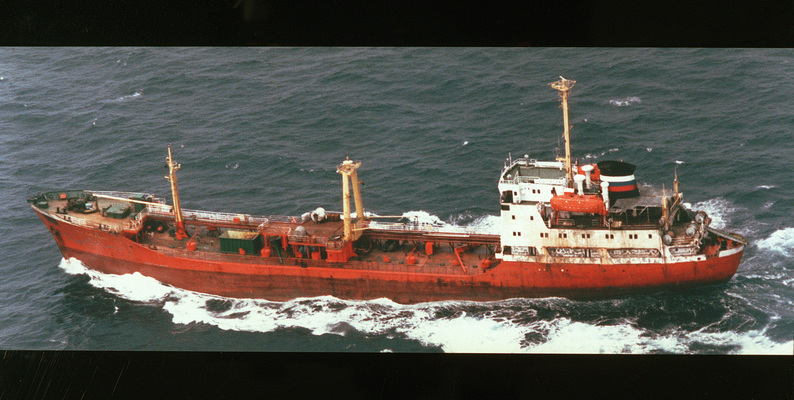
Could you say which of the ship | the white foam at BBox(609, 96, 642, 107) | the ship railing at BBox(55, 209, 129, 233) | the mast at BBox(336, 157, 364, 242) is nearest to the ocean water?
the white foam at BBox(609, 96, 642, 107)

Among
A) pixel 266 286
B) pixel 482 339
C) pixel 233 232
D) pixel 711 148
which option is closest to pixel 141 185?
pixel 233 232

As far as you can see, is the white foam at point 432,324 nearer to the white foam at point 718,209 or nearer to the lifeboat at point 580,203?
the lifeboat at point 580,203

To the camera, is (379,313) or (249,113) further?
(249,113)

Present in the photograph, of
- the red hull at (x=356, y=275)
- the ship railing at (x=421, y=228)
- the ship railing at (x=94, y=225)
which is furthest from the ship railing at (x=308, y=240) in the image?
the ship railing at (x=94, y=225)

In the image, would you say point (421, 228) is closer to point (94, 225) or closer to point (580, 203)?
point (580, 203)
